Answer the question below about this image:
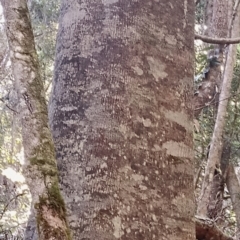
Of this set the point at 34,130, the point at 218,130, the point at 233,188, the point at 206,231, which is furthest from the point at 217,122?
the point at 34,130

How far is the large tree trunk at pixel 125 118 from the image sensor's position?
1.21 metres

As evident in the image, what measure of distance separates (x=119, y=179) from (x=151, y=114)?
22cm

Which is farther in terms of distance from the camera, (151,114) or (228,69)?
(228,69)

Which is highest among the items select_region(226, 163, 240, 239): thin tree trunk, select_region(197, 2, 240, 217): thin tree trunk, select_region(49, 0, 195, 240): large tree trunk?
select_region(49, 0, 195, 240): large tree trunk

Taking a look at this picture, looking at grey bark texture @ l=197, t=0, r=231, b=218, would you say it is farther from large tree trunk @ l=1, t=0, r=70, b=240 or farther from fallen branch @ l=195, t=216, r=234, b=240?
large tree trunk @ l=1, t=0, r=70, b=240

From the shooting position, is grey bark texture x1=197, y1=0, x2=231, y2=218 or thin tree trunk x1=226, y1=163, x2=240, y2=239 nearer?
grey bark texture x1=197, y1=0, x2=231, y2=218

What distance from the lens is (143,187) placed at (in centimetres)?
123

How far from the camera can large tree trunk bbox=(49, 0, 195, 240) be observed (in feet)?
3.96

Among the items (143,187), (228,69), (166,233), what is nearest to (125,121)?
(143,187)

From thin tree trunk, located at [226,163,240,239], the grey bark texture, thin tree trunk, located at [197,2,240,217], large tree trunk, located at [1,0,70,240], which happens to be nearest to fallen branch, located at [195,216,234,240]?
large tree trunk, located at [1,0,70,240]

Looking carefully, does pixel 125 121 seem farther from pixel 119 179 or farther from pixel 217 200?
pixel 217 200

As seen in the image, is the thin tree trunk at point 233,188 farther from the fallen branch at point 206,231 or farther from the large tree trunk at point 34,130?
the large tree trunk at point 34,130

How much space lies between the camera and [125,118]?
130 cm

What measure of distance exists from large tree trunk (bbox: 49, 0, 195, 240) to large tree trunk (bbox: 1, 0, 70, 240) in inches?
8.0
